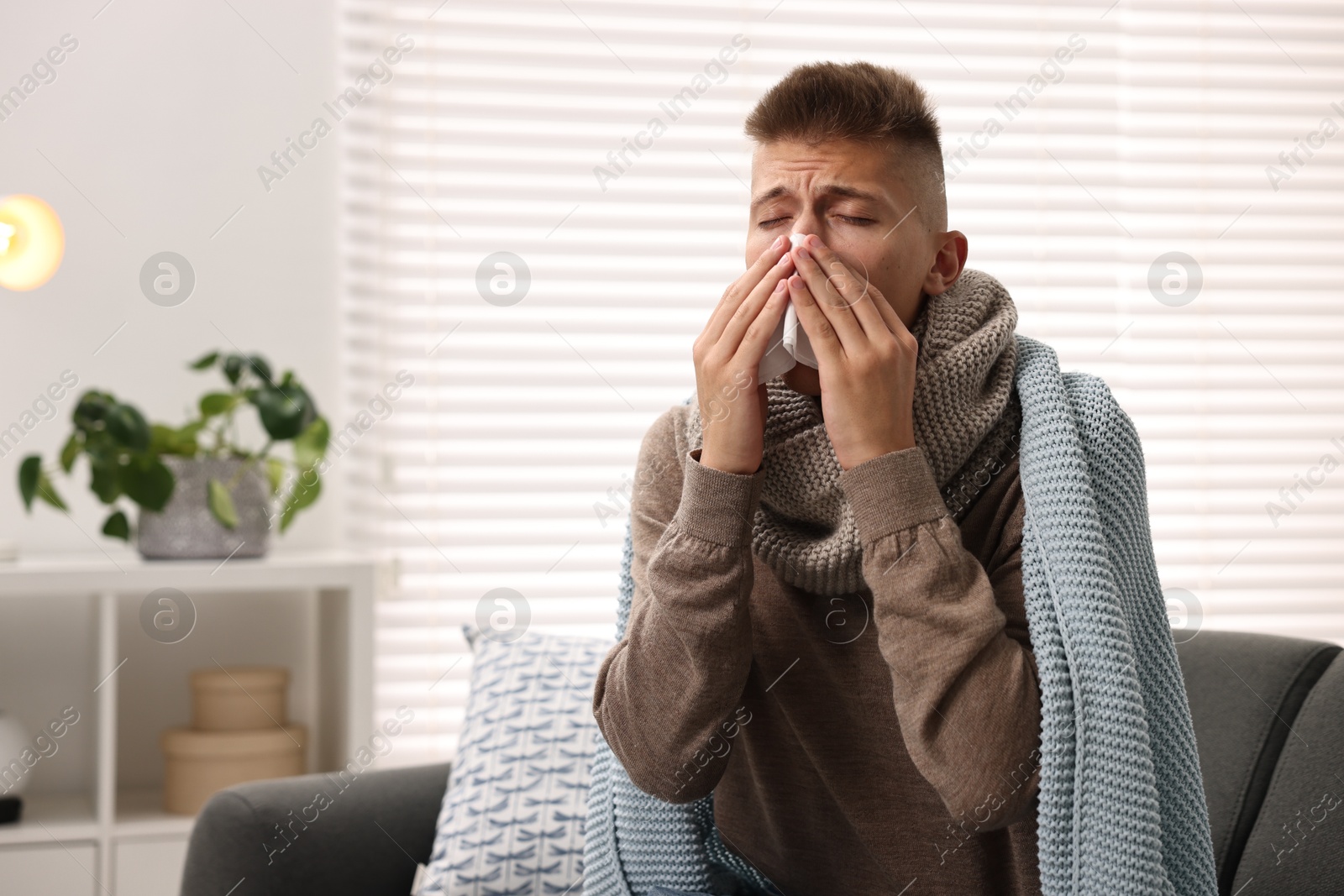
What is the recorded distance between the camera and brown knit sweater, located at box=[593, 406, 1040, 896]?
98 centimetres

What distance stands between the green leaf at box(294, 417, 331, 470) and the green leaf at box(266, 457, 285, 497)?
0.06 meters

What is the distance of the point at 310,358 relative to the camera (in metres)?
2.26

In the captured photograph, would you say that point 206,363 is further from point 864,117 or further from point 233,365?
point 864,117

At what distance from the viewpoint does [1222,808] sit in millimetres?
1311

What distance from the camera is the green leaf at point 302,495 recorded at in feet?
6.61

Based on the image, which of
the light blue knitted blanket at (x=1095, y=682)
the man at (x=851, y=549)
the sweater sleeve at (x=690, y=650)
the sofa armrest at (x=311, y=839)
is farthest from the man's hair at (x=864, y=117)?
the sofa armrest at (x=311, y=839)

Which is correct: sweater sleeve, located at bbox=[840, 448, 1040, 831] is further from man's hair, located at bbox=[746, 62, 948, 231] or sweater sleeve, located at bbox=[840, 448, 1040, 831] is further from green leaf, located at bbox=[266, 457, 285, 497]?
green leaf, located at bbox=[266, 457, 285, 497]

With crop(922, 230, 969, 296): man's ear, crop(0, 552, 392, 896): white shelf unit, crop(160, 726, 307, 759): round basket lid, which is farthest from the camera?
crop(160, 726, 307, 759): round basket lid

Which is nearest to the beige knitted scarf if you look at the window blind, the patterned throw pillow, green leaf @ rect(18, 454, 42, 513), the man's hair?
the man's hair

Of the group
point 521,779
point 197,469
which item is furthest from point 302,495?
point 521,779

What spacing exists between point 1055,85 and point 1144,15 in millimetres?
277

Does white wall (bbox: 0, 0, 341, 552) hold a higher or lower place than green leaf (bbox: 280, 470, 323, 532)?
higher

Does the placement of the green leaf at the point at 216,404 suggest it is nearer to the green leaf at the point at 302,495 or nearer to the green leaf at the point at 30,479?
the green leaf at the point at 302,495

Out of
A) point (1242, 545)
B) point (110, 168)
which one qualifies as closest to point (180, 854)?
point (110, 168)
